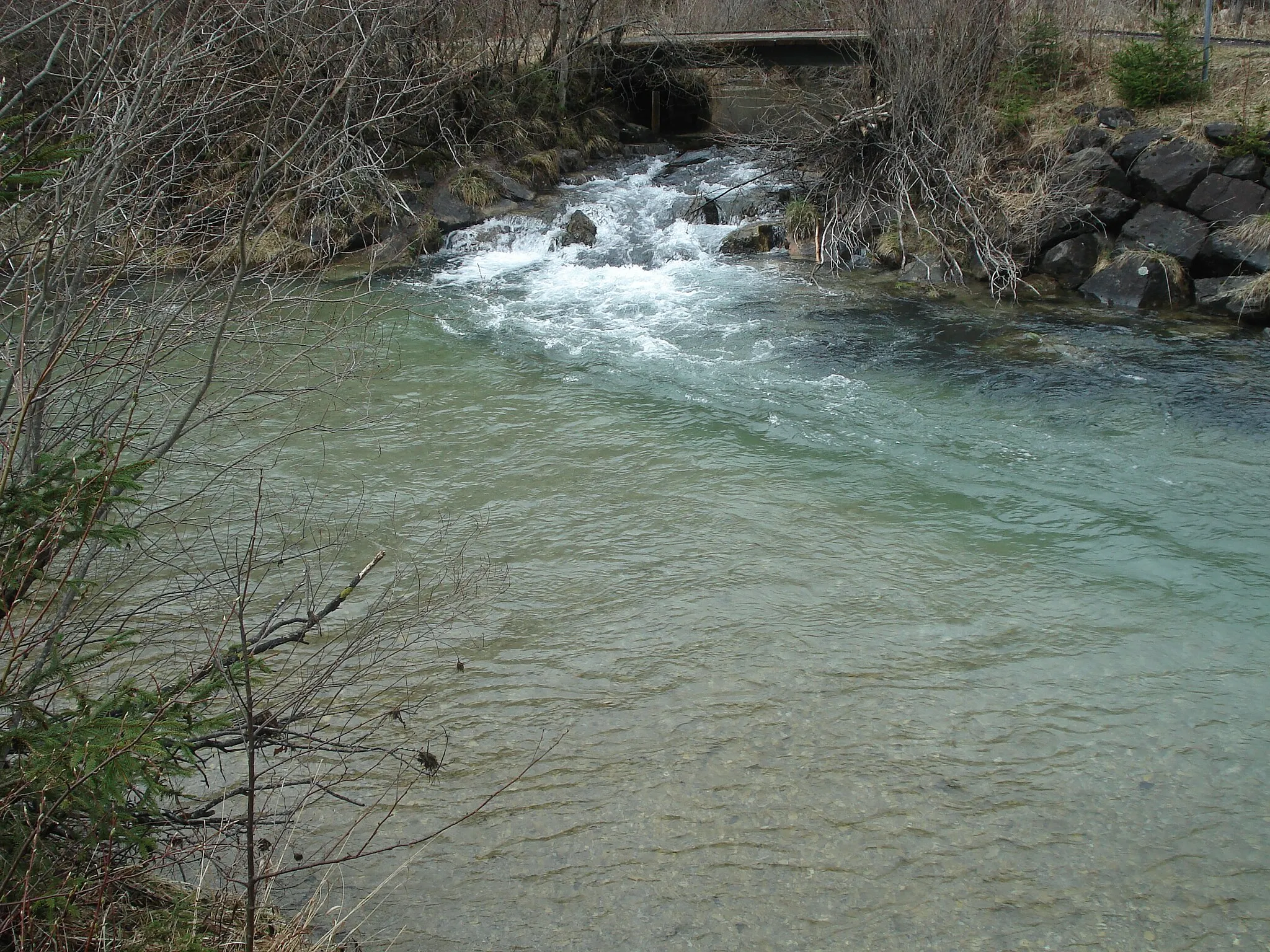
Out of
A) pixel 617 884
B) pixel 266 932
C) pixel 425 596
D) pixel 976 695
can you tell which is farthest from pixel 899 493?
pixel 266 932

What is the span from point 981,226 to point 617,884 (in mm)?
11270

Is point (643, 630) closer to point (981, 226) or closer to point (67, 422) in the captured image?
point (67, 422)

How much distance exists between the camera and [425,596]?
630 cm

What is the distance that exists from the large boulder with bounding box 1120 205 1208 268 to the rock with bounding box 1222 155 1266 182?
65cm

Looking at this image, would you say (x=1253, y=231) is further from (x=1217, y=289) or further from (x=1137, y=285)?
(x=1137, y=285)

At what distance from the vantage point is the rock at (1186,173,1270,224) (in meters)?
12.0

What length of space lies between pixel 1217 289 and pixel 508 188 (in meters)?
10.5

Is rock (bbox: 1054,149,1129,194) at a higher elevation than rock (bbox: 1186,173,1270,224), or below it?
higher

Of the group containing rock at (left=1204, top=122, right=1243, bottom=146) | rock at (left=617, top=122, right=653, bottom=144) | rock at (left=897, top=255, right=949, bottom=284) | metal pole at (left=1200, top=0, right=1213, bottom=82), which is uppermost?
metal pole at (left=1200, top=0, right=1213, bottom=82)

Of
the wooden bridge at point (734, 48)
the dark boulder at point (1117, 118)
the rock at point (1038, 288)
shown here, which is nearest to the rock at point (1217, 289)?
the rock at point (1038, 288)

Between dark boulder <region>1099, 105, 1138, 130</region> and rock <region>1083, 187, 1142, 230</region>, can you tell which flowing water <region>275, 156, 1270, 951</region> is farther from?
dark boulder <region>1099, 105, 1138, 130</region>

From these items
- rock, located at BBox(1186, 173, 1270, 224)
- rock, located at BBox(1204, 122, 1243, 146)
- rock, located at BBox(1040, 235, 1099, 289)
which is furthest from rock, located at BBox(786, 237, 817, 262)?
rock, located at BBox(1204, 122, 1243, 146)

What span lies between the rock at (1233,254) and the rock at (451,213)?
1025 centimetres

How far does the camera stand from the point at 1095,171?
13180mm
